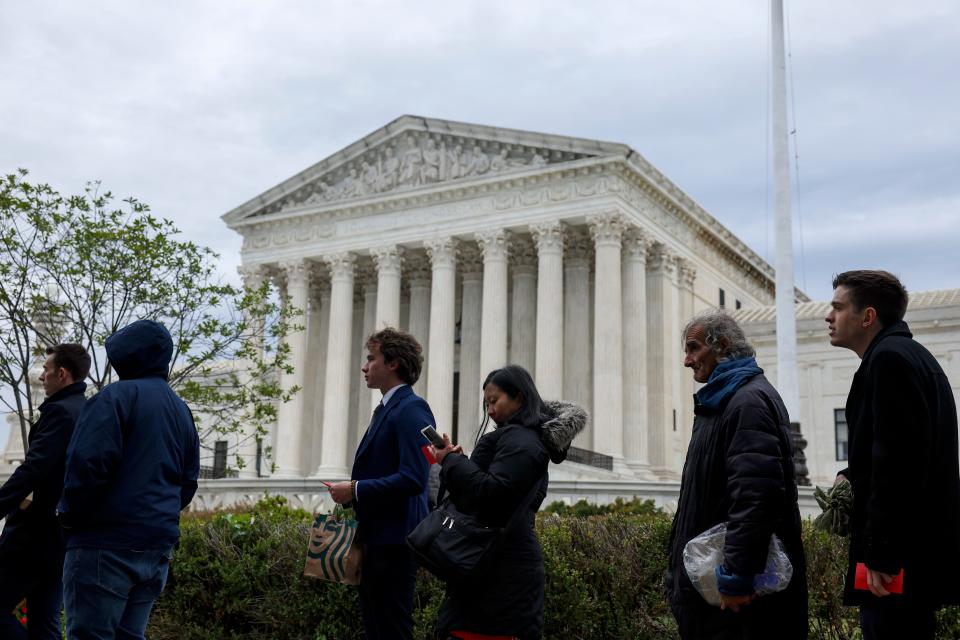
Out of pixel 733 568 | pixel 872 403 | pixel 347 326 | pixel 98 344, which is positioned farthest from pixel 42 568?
pixel 347 326

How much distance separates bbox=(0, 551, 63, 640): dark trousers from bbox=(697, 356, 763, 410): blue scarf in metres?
4.84

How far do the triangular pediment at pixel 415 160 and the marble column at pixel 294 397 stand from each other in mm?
3430

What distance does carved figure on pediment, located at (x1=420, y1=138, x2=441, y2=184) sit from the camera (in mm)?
41531

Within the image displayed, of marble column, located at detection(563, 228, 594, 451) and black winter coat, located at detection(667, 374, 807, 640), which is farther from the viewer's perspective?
marble column, located at detection(563, 228, 594, 451)

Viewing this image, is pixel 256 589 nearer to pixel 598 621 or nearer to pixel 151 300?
pixel 598 621

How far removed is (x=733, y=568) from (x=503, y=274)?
3440 cm

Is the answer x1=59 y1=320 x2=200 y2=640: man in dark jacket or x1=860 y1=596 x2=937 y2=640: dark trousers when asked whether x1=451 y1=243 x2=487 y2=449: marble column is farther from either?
x1=860 y1=596 x2=937 y2=640: dark trousers

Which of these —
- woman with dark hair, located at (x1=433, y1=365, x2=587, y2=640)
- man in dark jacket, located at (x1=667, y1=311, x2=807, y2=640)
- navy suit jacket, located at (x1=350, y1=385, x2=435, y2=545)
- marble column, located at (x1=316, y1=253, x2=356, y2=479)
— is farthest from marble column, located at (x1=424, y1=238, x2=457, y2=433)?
man in dark jacket, located at (x1=667, y1=311, x2=807, y2=640)

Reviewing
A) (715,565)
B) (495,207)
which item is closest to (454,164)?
(495,207)

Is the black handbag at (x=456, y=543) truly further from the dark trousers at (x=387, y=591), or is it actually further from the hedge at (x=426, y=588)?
the hedge at (x=426, y=588)

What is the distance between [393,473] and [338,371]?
119 feet

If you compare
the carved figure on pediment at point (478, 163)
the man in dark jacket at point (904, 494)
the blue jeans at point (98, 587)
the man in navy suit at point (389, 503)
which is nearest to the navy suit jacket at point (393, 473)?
the man in navy suit at point (389, 503)

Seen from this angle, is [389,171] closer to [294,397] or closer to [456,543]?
[294,397]

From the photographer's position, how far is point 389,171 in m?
42.9
